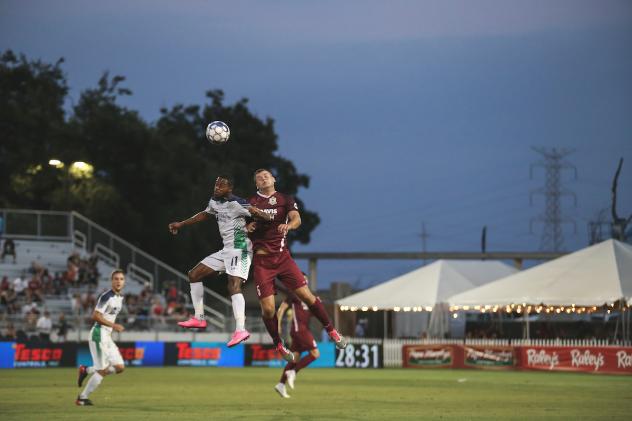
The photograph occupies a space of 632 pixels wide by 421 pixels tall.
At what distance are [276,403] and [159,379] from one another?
36.2 feet

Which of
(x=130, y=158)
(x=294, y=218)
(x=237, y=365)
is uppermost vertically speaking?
(x=130, y=158)

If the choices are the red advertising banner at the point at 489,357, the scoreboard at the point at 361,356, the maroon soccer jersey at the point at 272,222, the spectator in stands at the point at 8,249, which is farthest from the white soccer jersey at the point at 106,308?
the spectator in stands at the point at 8,249

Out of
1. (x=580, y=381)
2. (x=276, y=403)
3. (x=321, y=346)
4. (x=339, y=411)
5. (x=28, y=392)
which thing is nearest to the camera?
(x=339, y=411)

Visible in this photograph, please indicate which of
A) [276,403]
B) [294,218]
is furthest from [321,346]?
[294,218]

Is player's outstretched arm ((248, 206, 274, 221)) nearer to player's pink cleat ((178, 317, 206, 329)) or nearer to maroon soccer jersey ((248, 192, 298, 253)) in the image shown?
maroon soccer jersey ((248, 192, 298, 253))

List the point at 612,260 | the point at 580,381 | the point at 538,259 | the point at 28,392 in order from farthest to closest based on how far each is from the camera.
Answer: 1. the point at 538,259
2. the point at 612,260
3. the point at 580,381
4. the point at 28,392

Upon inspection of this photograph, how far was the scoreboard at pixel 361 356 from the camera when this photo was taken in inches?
1633

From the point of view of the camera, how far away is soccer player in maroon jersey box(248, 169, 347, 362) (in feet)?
55.6

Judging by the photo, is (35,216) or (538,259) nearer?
(35,216)

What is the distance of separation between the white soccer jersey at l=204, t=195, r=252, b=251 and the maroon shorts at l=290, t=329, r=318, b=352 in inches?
267

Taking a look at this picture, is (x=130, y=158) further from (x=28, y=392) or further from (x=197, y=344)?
(x=28, y=392)

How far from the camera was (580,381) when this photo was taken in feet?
96.1

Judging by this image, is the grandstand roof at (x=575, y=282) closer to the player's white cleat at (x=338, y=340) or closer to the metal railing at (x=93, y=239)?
the metal railing at (x=93, y=239)

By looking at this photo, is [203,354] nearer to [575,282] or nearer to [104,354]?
[575,282]
